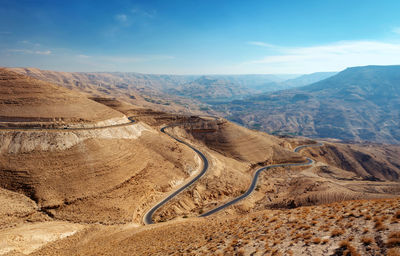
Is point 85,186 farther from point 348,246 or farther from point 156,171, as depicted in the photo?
point 348,246

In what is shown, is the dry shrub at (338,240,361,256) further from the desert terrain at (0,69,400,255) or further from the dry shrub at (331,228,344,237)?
the dry shrub at (331,228,344,237)

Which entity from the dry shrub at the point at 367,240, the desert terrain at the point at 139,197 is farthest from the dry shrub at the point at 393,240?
the dry shrub at the point at 367,240

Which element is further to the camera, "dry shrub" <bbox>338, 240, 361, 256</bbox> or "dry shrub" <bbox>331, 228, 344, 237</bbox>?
"dry shrub" <bbox>331, 228, 344, 237</bbox>

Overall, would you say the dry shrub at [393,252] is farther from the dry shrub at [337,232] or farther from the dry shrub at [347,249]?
the dry shrub at [337,232]

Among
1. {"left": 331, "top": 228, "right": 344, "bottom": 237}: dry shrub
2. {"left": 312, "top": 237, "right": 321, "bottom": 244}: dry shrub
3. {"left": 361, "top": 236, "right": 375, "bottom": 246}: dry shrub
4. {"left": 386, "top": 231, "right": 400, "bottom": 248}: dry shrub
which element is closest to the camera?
{"left": 386, "top": 231, "right": 400, "bottom": 248}: dry shrub

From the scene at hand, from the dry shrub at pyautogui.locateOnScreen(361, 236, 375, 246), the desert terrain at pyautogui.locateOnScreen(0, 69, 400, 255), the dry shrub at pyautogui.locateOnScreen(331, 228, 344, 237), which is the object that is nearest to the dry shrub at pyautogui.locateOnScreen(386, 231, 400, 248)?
the desert terrain at pyautogui.locateOnScreen(0, 69, 400, 255)

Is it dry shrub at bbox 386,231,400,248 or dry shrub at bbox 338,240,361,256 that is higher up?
dry shrub at bbox 386,231,400,248

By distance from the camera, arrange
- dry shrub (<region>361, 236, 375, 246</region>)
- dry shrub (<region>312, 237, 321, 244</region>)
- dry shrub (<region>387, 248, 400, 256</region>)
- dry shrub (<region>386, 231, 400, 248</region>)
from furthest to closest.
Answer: dry shrub (<region>312, 237, 321, 244</region>) → dry shrub (<region>361, 236, 375, 246</region>) → dry shrub (<region>386, 231, 400, 248</region>) → dry shrub (<region>387, 248, 400, 256</region>)

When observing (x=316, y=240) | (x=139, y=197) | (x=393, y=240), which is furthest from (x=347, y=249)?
(x=139, y=197)
